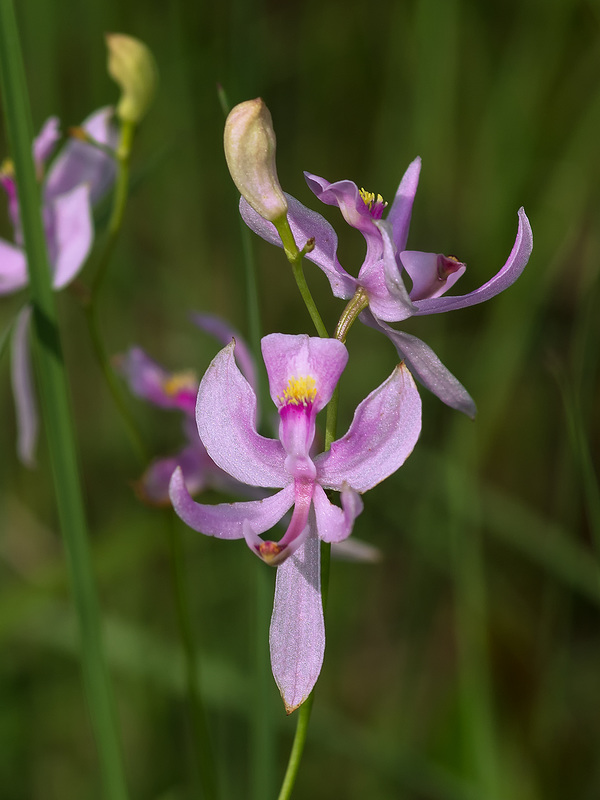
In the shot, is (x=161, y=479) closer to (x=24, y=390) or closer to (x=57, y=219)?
(x=24, y=390)

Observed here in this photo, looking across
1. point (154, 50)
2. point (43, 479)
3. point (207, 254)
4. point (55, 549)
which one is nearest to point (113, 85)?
point (154, 50)

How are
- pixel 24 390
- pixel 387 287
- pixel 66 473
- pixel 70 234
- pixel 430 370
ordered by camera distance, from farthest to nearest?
pixel 24 390 → pixel 70 234 → pixel 66 473 → pixel 430 370 → pixel 387 287

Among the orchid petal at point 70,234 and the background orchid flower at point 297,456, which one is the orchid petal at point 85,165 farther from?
the background orchid flower at point 297,456

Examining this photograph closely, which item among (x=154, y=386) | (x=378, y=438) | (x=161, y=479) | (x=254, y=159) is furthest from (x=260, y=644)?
(x=254, y=159)

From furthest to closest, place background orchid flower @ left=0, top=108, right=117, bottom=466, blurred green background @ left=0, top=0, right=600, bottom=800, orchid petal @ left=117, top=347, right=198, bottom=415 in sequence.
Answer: blurred green background @ left=0, top=0, right=600, bottom=800, orchid petal @ left=117, top=347, right=198, bottom=415, background orchid flower @ left=0, top=108, right=117, bottom=466

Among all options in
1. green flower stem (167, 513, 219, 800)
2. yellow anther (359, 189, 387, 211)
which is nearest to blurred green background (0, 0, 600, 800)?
green flower stem (167, 513, 219, 800)

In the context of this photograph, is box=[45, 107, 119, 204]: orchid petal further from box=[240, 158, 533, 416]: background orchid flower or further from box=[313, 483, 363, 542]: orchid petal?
box=[313, 483, 363, 542]: orchid petal
